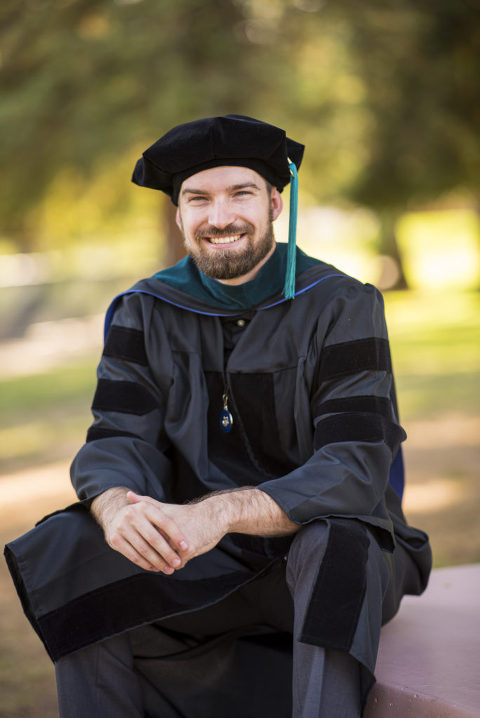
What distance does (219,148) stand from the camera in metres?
2.77

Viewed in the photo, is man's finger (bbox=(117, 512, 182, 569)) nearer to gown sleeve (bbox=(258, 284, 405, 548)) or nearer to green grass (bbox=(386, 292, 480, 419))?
gown sleeve (bbox=(258, 284, 405, 548))

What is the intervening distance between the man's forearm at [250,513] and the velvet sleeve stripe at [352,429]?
26cm

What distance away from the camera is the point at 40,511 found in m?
6.13

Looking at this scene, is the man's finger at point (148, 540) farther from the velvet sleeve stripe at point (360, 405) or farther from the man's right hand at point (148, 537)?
the velvet sleeve stripe at point (360, 405)

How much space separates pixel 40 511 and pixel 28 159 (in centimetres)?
566

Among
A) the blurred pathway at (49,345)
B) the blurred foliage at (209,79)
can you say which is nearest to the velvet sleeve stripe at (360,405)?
the blurred foliage at (209,79)

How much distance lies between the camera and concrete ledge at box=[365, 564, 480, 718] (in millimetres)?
2350

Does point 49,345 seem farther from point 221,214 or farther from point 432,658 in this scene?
point 432,658

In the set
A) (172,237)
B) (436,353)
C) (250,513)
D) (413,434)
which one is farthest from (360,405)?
(436,353)

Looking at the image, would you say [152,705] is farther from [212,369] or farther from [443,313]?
[443,313]

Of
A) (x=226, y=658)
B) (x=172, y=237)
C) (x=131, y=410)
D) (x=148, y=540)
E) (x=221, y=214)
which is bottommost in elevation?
(x=226, y=658)

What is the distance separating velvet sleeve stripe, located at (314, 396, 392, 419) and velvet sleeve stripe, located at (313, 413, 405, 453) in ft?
0.06

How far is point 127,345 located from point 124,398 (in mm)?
182

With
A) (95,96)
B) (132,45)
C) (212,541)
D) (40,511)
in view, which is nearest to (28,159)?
(95,96)
